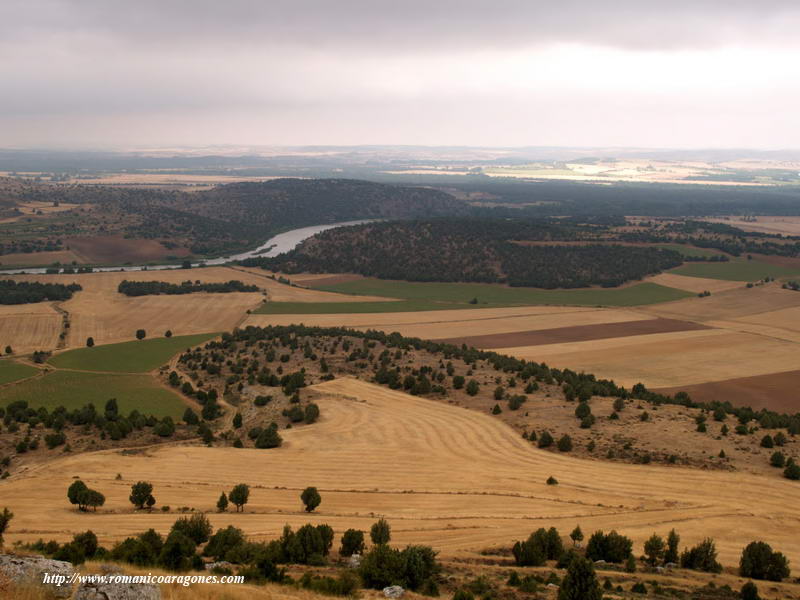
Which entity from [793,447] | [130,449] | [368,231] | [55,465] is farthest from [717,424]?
[368,231]

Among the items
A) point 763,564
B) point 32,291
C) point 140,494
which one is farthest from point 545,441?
point 32,291

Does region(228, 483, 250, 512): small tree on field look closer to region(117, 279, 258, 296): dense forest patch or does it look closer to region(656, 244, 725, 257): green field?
region(117, 279, 258, 296): dense forest patch

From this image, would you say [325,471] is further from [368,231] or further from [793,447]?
[368,231]

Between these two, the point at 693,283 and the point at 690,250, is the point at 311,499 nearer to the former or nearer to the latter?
the point at 693,283

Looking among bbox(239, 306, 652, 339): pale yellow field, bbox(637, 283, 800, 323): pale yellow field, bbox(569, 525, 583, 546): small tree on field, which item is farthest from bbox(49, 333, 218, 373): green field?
bbox(637, 283, 800, 323): pale yellow field

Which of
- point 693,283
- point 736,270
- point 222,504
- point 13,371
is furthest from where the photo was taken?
point 736,270

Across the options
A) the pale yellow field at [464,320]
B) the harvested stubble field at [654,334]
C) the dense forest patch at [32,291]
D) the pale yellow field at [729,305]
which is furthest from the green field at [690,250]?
the dense forest patch at [32,291]

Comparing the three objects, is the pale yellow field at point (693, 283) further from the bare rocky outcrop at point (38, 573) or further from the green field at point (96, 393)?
the bare rocky outcrop at point (38, 573)
